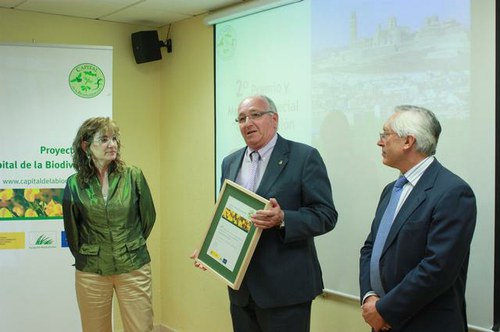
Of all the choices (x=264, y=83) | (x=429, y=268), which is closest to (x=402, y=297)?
(x=429, y=268)

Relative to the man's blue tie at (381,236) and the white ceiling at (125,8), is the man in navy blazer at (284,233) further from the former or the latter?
the white ceiling at (125,8)

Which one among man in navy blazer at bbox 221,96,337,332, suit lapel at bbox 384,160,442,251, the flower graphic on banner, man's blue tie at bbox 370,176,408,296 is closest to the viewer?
suit lapel at bbox 384,160,442,251

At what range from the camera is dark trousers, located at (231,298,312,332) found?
8.72 feet

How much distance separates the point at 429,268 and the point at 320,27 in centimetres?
189

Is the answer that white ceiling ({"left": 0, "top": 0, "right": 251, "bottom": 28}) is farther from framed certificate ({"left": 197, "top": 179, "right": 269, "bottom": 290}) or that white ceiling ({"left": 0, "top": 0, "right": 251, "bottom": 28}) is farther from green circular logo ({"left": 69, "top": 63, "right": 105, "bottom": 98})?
framed certificate ({"left": 197, "top": 179, "right": 269, "bottom": 290})

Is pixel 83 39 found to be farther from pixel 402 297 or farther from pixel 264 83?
pixel 402 297

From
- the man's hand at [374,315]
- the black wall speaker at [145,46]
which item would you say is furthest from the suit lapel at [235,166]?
the black wall speaker at [145,46]

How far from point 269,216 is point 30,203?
1856mm

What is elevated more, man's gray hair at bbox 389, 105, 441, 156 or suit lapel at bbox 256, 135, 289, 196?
man's gray hair at bbox 389, 105, 441, 156

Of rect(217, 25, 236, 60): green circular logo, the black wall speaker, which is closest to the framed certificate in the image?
rect(217, 25, 236, 60): green circular logo

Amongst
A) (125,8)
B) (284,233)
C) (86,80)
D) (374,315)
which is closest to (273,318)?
(284,233)

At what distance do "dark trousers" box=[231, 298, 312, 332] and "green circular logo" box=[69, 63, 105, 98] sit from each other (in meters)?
1.79

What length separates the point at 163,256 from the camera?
514 centimetres

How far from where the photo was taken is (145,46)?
4867 mm
